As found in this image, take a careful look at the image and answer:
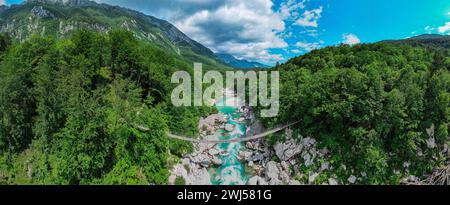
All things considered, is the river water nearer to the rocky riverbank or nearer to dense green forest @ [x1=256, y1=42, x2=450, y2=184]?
the rocky riverbank

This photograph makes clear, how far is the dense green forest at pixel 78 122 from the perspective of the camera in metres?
15.7

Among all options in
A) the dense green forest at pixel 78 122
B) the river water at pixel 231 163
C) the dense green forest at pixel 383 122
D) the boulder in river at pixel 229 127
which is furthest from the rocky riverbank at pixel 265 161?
the boulder in river at pixel 229 127

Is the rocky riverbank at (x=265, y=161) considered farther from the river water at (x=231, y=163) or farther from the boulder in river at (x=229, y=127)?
the boulder in river at (x=229, y=127)

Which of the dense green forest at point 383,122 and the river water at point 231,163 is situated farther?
the river water at point 231,163

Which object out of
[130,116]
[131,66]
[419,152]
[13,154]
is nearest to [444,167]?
[419,152]

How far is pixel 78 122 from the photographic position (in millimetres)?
15562

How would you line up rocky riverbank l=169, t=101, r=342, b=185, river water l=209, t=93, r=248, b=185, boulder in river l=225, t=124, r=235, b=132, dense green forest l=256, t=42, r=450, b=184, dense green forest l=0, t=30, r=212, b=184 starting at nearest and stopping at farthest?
1. dense green forest l=0, t=30, r=212, b=184
2. dense green forest l=256, t=42, r=450, b=184
3. rocky riverbank l=169, t=101, r=342, b=185
4. river water l=209, t=93, r=248, b=185
5. boulder in river l=225, t=124, r=235, b=132

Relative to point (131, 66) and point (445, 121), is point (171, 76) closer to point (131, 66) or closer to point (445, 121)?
point (131, 66)

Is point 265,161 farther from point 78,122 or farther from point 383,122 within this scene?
point 78,122

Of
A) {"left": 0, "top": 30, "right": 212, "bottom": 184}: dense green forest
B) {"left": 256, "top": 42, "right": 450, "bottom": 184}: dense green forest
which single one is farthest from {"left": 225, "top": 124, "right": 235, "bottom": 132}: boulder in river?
{"left": 256, "top": 42, "right": 450, "bottom": 184}: dense green forest

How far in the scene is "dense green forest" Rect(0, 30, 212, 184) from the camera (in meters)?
15.7

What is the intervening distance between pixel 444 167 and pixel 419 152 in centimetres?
158
